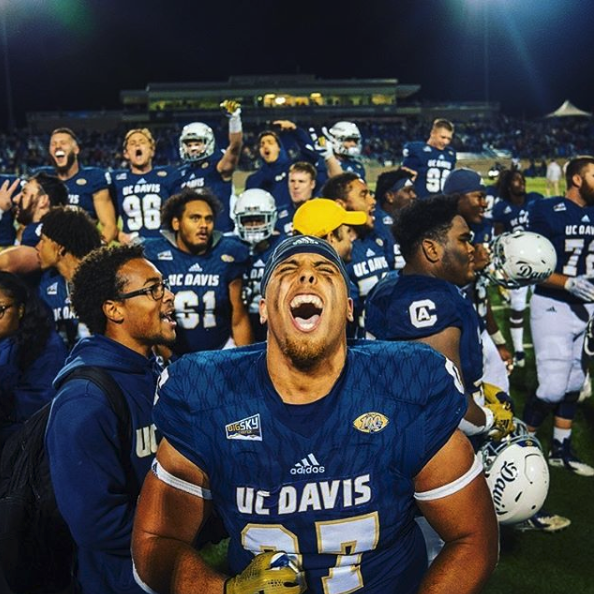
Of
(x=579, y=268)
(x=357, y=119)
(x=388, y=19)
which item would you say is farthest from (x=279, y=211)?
(x=388, y=19)

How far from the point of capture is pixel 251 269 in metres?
5.66

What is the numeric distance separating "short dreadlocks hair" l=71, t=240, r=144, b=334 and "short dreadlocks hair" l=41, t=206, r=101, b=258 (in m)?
1.11

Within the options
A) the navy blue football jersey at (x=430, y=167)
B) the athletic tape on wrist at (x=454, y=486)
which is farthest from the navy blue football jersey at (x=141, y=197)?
the athletic tape on wrist at (x=454, y=486)

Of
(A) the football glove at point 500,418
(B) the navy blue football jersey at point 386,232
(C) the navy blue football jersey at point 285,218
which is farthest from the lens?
(C) the navy blue football jersey at point 285,218

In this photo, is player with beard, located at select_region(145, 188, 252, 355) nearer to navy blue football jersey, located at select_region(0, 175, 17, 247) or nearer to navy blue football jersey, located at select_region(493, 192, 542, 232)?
navy blue football jersey, located at select_region(0, 175, 17, 247)

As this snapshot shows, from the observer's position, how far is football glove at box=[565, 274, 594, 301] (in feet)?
16.1

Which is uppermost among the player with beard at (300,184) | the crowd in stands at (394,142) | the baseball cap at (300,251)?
the crowd in stands at (394,142)

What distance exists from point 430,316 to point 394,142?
45.5 meters

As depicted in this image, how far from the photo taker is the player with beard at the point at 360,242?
5098 mm

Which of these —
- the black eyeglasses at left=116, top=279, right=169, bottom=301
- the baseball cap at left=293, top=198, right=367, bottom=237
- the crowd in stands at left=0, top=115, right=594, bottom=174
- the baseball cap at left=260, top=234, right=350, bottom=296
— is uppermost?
the crowd in stands at left=0, top=115, right=594, bottom=174

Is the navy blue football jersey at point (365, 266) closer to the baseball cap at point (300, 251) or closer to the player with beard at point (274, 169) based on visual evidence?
the baseball cap at point (300, 251)

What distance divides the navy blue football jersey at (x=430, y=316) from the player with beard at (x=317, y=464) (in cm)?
95

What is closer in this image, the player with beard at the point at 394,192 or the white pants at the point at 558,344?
the white pants at the point at 558,344

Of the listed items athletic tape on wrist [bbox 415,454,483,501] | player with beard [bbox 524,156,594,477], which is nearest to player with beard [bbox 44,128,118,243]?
player with beard [bbox 524,156,594,477]
